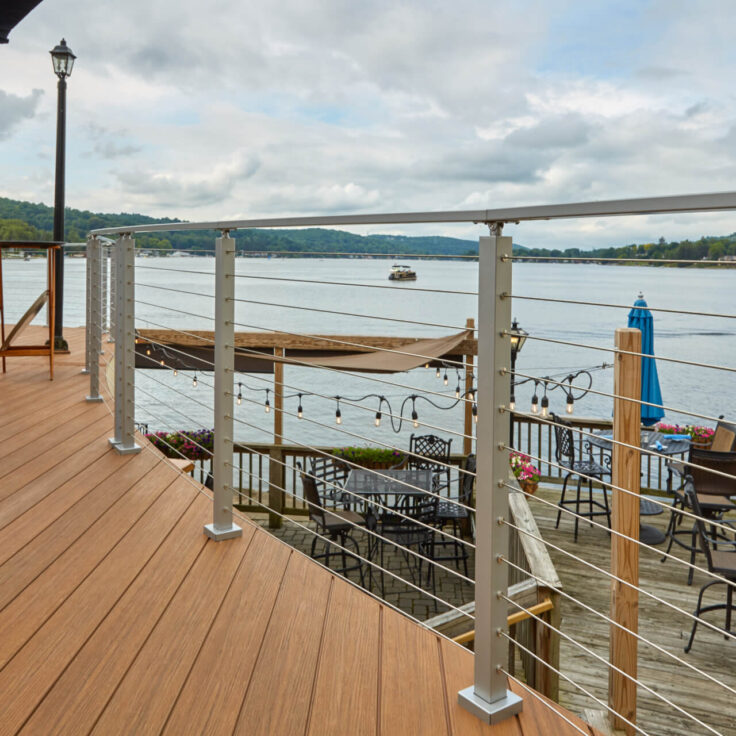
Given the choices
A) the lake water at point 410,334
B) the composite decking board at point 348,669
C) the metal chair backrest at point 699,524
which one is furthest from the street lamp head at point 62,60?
the lake water at point 410,334

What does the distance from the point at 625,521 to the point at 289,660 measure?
2.39 m

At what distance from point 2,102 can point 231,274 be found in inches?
1294

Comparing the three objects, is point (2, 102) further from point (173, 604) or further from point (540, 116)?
point (540, 116)

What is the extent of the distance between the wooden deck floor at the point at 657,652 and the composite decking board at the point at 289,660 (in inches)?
104

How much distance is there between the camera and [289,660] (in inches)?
66.4

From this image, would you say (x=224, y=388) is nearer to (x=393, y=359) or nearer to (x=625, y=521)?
(x=625, y=521)

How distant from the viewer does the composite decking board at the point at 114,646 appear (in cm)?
145

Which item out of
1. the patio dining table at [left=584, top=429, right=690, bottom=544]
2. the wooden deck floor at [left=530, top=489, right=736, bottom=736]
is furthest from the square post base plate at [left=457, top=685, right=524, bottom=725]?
the patio dining table at [left=584, top=429, right=690, bottom=544]

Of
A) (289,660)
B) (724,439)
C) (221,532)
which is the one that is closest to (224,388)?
(221,532)

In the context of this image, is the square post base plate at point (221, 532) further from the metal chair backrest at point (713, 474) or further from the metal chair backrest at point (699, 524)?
the metal chair backrest at point (713, 474)

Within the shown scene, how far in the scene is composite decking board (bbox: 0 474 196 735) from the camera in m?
1.52

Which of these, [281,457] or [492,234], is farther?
[281,457]

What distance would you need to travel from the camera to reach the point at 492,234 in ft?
4.58

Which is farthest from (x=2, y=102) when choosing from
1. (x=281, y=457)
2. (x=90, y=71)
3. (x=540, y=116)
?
(x=540, y=116)
